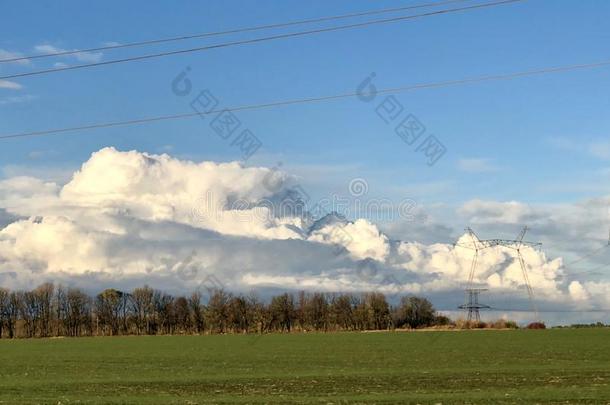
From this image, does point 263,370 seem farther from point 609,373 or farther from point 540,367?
point 609,373

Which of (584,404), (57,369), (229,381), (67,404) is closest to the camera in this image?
(584,404)

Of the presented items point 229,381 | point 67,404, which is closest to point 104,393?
point 67,404

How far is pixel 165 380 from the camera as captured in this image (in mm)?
46812

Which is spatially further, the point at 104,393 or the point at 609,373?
the point at 609,373

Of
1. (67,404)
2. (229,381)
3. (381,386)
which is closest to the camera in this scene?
(67,404)

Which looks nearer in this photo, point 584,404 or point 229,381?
point 584,404

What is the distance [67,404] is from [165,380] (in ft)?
46.3

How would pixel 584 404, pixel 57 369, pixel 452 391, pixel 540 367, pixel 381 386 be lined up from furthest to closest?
pixel 57 369 < pixel 540 367 < pixel 381 386 < pixel 452 391 < pixel 584 404

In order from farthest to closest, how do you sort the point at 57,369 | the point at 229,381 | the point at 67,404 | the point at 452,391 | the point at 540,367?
the point at 57,369
the point at 540,367
the point at 229,381
the point at 452,391
the point at 67,404

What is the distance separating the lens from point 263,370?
55719 millimetres

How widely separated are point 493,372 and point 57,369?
3313 cm

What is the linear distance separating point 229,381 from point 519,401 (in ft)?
61.9

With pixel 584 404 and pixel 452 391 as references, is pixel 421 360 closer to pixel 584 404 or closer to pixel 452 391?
pixel 452 391

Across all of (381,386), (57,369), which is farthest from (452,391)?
(57,369)
